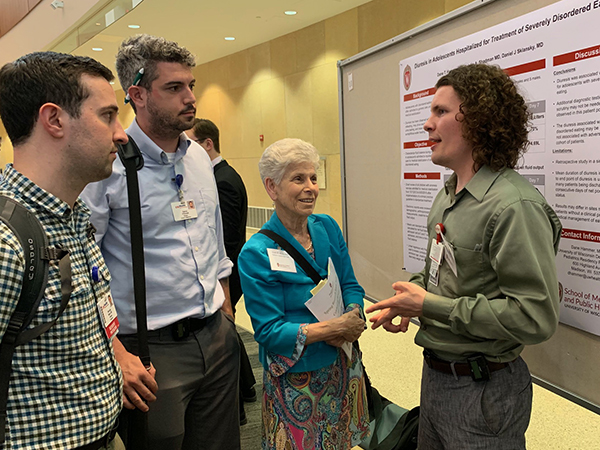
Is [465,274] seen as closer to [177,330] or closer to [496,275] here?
[496,275]

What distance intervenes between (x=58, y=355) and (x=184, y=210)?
2.41 ft

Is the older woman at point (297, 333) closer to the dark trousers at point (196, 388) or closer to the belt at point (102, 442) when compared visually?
the dark trousers at point (196, 388)

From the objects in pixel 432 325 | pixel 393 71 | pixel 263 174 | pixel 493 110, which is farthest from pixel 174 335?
pixel 393 71

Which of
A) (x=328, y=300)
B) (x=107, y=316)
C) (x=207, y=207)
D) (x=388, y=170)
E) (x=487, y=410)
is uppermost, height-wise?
(x=388, y=170)

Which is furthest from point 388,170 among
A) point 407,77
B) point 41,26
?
point 41,26

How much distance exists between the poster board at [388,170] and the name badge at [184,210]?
1.40 meters

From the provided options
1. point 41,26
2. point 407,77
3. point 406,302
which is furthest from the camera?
point 41,26

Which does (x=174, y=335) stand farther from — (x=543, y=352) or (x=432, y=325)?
(x=543, y=352)

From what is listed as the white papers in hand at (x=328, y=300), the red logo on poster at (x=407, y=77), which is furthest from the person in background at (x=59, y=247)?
the red logo on poster at (x=407, y=77)

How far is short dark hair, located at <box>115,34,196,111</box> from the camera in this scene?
1.56 m

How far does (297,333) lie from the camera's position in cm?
153

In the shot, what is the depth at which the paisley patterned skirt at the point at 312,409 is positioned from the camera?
1.59 metres

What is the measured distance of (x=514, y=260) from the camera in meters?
1.16

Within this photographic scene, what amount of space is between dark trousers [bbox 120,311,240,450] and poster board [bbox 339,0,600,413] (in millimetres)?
1204
